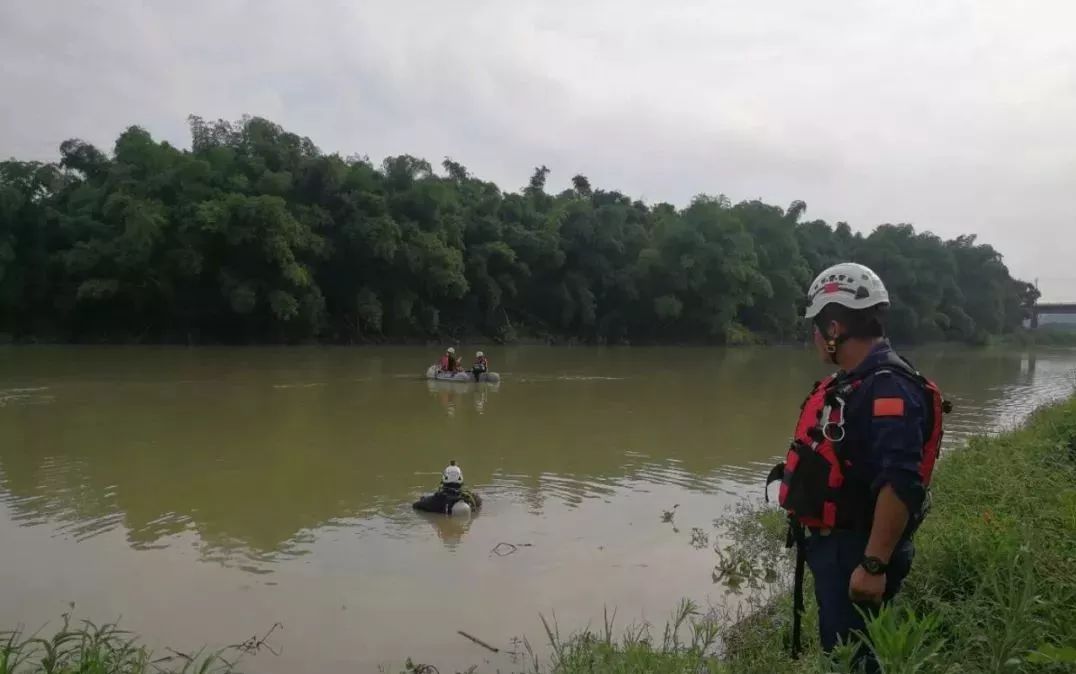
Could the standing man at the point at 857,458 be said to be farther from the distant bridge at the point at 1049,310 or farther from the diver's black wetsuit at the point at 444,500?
the distant bridge at the point at 1049,310

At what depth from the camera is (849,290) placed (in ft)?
9.18

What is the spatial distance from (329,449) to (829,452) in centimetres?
904

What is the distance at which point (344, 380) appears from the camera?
20203 mm

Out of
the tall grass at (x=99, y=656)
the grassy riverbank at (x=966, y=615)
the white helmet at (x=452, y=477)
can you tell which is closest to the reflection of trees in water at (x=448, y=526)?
the white helmet at (x=452, y=477)

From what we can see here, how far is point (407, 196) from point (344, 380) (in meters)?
16.6

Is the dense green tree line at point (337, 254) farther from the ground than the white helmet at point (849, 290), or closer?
farther from the ground

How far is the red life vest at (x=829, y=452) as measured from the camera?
2607mm

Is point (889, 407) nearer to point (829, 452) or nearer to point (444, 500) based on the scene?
point (829, 452)

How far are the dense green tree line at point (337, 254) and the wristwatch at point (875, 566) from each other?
28.9 metres

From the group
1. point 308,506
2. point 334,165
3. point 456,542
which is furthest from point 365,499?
point 334,165

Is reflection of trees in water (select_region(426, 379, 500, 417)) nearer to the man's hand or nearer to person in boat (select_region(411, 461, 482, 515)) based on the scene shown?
person in boat (select_region(411, 461, 482, 515))

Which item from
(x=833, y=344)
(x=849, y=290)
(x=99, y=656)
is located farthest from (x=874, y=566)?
(x=99, y=656)

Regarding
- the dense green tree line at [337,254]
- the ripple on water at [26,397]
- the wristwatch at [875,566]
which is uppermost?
the dense green tree line at [337,254]

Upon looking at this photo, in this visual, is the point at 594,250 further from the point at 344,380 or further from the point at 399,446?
the point at 399,446
